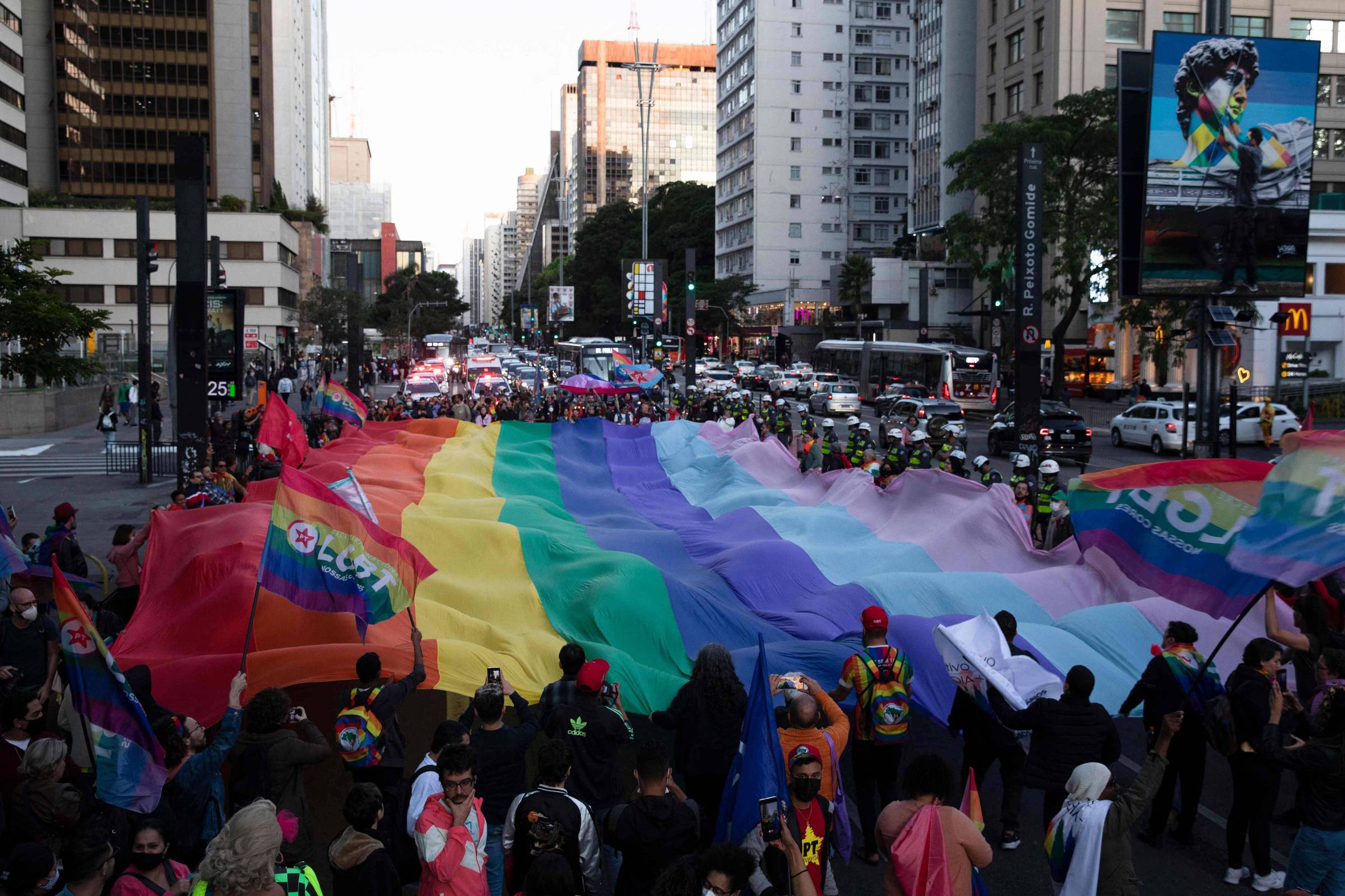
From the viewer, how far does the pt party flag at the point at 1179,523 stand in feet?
31.9

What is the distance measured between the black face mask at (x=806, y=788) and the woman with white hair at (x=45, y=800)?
3679mm

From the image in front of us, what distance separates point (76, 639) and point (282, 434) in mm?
10421

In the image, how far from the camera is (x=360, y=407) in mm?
25078

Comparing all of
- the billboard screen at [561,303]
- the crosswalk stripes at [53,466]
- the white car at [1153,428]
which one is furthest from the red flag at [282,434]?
the billboard screen at [561,303]

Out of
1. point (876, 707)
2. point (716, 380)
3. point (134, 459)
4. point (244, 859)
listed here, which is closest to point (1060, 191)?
point (716, 380)

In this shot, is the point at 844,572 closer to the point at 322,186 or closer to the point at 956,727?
the point at 956,727

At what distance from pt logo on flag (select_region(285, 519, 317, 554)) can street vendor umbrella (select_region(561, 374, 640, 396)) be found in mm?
25153

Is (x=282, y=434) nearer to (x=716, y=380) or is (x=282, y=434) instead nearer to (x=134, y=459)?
(x=134, y=459)

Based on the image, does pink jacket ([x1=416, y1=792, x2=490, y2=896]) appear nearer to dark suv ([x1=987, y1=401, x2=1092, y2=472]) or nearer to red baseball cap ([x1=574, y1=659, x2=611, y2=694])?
red baseball cap ([x1=574, y1=659, x2=611, y2=694])

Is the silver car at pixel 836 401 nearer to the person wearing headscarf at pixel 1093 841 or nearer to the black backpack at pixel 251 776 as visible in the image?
the person wearing headscarf at pixel 1093 841

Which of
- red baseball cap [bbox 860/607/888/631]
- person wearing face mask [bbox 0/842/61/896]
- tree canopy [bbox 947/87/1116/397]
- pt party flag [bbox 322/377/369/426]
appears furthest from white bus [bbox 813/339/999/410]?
person wearing face mask [bbox 0/842/61/896]

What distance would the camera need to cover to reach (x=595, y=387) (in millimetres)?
34094

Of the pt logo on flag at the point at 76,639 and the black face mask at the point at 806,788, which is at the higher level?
the pt logo on flag at the point at 76,639

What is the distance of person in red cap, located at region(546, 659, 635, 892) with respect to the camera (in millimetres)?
6586
